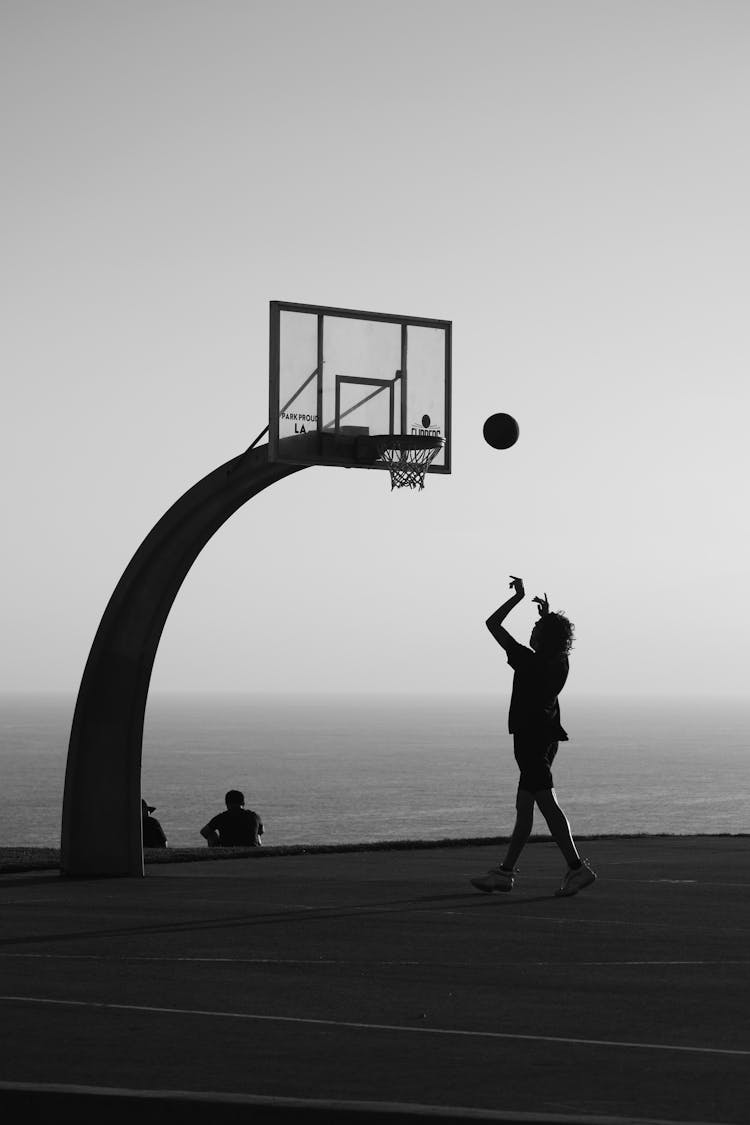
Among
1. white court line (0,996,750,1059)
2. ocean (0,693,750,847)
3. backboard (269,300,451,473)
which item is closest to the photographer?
white court line (0,996,750,1059)

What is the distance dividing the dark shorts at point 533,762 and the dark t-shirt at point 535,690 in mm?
58

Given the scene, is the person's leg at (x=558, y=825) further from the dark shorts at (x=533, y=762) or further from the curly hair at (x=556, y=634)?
the curly hair at (x=556, y=634)

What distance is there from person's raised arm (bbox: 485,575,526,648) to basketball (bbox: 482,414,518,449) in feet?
9.70

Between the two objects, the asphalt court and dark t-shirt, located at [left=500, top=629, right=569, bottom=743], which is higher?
dark t-shirt, located at [left=500, top=629, right=569, bottom=743]

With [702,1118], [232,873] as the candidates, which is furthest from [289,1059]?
[232,873]

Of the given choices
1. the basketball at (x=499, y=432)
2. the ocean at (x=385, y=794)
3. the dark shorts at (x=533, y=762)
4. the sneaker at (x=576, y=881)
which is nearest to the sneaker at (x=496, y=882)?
the sneaker at (x=576, y=881)

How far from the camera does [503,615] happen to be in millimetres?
12570

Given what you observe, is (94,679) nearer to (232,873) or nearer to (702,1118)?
(232,873)

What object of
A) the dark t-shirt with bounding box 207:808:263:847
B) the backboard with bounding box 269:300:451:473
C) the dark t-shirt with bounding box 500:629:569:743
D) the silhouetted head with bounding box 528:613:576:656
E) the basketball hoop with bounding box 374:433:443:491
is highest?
the backboard with bounding box 269:300:451:473

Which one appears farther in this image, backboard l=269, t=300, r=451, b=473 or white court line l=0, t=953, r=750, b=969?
backboard l=269, t=300, r=451, b=473

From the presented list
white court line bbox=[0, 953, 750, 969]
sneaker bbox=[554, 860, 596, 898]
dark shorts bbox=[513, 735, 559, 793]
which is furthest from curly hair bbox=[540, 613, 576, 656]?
white court line bbox=[0, 953, 750, 969]

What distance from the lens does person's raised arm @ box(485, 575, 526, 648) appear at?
41.0 ft

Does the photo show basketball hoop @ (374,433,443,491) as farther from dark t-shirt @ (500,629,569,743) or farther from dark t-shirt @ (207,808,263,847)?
dark t-shirt @ (207,808,263,847)

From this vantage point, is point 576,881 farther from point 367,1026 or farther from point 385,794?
point 385,794
